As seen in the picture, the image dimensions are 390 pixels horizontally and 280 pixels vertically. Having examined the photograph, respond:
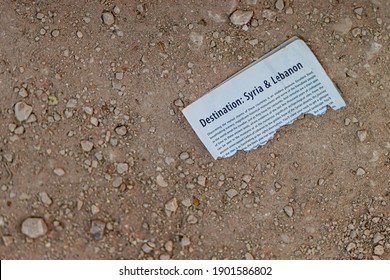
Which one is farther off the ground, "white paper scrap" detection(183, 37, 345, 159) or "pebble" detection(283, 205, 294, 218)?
"white paper scrap" detection(183, 37, 345, 159)

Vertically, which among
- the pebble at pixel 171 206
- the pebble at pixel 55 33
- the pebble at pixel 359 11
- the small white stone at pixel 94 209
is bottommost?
the pebble at pixel 171 206

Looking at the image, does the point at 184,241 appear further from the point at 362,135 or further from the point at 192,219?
the point at 362,135

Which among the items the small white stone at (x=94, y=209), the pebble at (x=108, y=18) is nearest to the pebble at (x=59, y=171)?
the small white stone at (x=94, y=209)

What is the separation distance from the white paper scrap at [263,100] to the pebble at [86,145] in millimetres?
329

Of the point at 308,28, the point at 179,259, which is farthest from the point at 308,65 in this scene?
the point at 179,259

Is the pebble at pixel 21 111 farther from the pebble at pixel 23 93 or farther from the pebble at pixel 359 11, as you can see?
the pebble at pixel 359 11

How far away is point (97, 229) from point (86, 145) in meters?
0.27

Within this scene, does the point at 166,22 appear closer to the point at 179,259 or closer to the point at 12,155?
the point at 12,155

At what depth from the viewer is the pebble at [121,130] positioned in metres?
1.48

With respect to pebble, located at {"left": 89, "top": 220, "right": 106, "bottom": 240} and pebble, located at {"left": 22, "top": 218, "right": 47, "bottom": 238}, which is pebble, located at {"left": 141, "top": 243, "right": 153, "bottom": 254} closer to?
pebble, located at {"left": 89, "top": 220, "right": 106, "bottom": 240}

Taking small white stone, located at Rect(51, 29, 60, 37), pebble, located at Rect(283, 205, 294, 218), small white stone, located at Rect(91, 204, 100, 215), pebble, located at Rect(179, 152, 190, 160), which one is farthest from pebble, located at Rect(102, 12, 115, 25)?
pebble, located at Rect(283, 205, 294, 218)

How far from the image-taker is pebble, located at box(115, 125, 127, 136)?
1484mm

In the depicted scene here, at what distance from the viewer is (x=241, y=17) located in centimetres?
151

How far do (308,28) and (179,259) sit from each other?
851 mm
